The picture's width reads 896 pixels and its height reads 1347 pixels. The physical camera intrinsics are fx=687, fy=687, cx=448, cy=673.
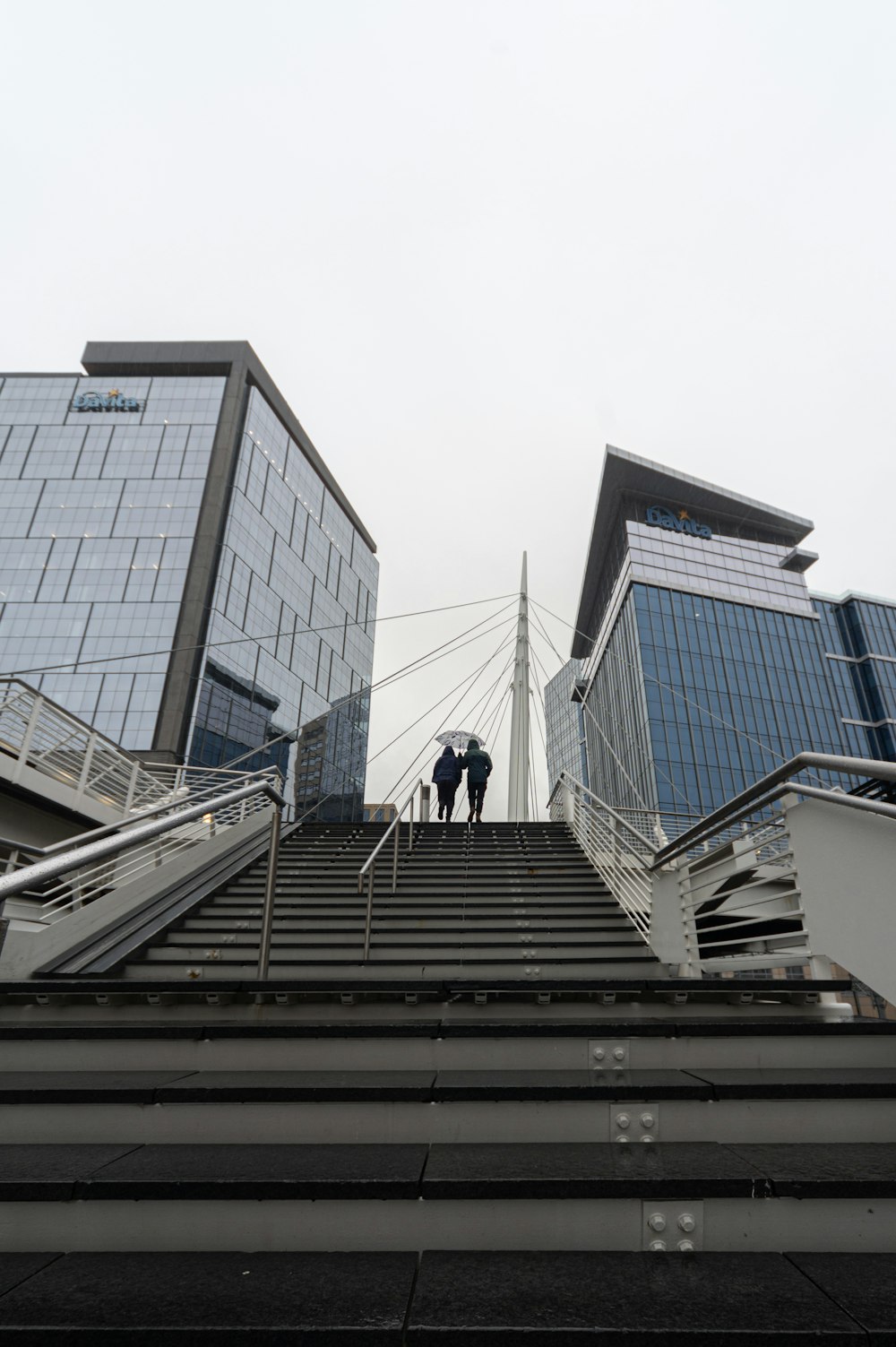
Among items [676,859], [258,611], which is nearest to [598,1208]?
[676,859]

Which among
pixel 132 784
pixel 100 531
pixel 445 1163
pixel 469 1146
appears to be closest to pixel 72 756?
pixel 132 784

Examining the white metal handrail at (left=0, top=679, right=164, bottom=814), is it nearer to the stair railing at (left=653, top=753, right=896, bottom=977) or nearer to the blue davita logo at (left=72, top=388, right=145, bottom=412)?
the stair railing at (left=653, top=753, right=896, bottom=977)

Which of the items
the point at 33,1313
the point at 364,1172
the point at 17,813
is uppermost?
the point at 17,813

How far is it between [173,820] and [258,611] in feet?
163

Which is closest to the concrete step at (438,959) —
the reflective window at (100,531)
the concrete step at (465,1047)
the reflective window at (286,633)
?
the concrete step at (465,1047)

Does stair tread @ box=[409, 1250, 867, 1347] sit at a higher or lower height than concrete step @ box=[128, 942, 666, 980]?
lower

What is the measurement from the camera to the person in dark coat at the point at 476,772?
12.4 meters

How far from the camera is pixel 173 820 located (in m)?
3.05

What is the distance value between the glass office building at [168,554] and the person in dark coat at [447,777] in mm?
31605

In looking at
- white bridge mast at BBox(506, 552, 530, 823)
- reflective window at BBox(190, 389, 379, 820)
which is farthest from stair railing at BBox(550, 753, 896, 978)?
reflective window at BBox(190, 389, 379, 820)

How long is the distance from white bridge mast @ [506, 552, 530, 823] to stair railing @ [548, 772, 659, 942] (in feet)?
13.4

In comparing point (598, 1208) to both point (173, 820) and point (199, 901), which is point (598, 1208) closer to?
point (173, 820)

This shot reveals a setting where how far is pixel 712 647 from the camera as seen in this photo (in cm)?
6197

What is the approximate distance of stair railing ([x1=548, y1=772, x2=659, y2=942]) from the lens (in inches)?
200
